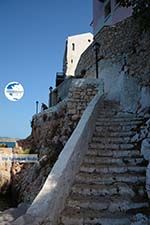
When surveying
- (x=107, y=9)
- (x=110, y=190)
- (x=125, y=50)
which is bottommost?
(x=110, y=190)

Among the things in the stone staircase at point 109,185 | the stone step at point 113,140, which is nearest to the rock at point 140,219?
Answer: the stone staircase at point 109,185

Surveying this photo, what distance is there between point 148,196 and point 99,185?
35.7 inches

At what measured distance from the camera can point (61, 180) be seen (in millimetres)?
3867

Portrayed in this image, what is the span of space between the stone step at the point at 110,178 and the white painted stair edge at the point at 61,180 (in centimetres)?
20

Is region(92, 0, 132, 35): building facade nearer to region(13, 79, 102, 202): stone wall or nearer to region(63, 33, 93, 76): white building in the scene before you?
region(13, 79, 102, 202): stone wall

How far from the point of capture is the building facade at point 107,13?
1624cm

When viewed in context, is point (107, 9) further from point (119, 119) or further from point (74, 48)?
point (119, 119)

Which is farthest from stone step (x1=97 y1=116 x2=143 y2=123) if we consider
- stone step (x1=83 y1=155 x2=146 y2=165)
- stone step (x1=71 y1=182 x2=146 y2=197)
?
stone step (x1=71 y1=182 x2=146 y2=197)

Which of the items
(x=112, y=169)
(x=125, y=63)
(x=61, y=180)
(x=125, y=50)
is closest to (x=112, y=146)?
(x=112, y=169)

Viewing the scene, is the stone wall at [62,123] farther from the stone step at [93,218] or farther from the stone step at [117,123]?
the stone step at [93,218]

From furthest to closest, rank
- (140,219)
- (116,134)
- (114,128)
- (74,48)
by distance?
(74,48)
(114,128)
(116,134)
(140,219)

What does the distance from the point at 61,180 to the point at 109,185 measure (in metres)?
1.03

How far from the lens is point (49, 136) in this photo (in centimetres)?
1135

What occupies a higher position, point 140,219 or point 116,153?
point 116,153
